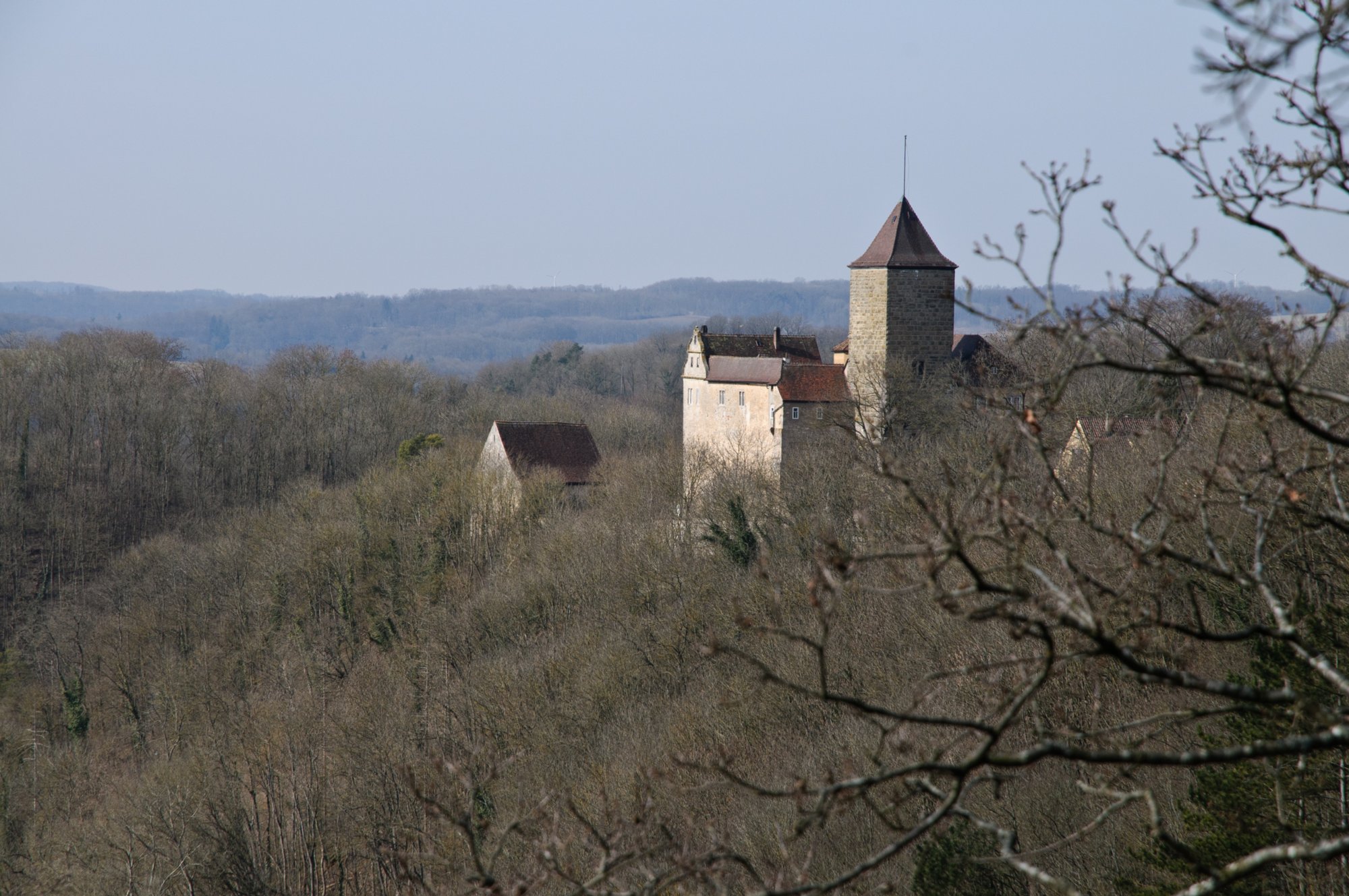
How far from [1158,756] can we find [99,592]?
4696cm

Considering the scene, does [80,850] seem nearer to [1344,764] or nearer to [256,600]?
[256,600]

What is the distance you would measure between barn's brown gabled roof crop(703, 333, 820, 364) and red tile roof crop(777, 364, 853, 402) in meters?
3.94

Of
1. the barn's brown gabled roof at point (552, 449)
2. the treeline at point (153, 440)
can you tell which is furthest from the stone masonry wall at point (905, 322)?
the treeline at point (153, 440)

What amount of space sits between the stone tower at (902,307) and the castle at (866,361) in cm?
2

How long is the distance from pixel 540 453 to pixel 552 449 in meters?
0.61

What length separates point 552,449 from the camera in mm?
Result: 43312

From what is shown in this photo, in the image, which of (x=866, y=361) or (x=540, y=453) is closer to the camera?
(x=866, y=361)

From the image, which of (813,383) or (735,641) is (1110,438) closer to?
(735,641)

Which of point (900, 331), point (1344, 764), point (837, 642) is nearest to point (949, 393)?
point (900, 331)

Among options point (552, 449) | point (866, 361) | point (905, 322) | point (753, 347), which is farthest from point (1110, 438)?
point (552, 449)

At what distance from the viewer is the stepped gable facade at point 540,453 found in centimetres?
4166

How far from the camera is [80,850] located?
24.0m

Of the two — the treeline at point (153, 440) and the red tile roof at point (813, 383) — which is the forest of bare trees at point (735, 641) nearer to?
the treeline at point (153, 440)

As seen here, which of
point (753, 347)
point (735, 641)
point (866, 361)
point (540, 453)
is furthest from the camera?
point (540, 453)
